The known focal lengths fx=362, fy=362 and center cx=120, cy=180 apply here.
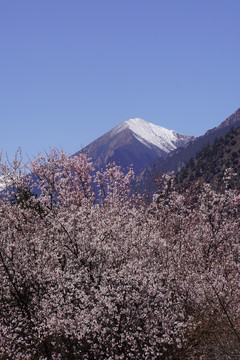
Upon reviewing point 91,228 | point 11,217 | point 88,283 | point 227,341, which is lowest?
point 227,341

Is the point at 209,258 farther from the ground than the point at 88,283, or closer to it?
closer to it

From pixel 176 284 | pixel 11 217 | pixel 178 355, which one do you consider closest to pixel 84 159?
pixel 11 217

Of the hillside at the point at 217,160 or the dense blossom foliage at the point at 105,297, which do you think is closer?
the dense blossom foliage at the point at 105,297

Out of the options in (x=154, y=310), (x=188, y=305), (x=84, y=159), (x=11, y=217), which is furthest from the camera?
(x=84, y=159)

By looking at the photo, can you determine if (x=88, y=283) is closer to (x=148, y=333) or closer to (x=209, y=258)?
(x=148, y=333)

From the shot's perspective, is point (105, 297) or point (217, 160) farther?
point (217, 160)

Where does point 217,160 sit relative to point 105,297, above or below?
below

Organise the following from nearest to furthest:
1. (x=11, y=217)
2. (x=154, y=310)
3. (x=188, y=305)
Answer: (x=154, y=310)
(x=188, y=305)
(x=11, y=217)

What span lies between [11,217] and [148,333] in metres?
6.94

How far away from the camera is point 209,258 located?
16359 mm

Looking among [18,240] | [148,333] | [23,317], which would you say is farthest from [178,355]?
[18,240]

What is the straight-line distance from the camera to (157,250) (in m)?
14.7

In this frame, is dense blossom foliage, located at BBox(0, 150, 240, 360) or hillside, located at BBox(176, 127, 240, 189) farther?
hillside, located at BBox(176, 127, 240, 189)

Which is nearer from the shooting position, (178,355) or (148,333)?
(148,333)
